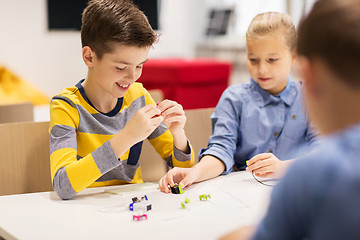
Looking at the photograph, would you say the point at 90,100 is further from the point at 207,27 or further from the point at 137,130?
the point at 207,27

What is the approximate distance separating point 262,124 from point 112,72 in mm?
577

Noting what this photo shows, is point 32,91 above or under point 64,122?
under

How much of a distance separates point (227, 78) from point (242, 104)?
298 cm

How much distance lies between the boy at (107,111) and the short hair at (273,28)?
1.28 ft

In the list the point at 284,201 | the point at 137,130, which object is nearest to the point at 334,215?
the point at 284,201

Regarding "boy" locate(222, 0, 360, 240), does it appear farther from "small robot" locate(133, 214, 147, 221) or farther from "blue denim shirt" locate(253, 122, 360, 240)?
"small robot" locate(133, 214, 147, 221)

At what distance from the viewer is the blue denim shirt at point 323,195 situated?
0.50 m

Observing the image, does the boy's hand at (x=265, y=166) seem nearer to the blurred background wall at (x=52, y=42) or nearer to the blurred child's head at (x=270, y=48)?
the blurred child's head at (x=270, y=48)

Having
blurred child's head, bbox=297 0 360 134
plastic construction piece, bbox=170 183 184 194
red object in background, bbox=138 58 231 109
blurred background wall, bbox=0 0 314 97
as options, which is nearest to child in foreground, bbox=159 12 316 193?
plastic construction piece, bbox=170 183 184 194

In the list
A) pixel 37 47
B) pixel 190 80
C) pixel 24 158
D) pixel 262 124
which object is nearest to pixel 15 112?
pixel 24 158

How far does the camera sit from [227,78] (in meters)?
4.68

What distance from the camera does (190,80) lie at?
14.6 feet

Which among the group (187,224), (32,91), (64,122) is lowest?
(32,91)

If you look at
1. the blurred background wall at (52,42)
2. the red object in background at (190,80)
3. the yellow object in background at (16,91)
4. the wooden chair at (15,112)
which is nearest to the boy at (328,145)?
the wooden chair at (15,112)
